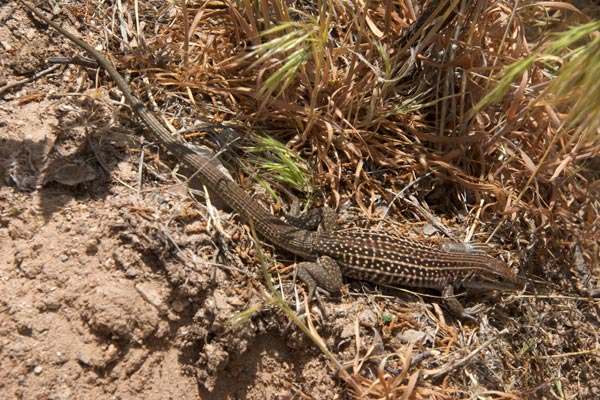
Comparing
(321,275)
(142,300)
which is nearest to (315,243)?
(321,275)

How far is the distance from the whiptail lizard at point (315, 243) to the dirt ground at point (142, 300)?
0.14 m

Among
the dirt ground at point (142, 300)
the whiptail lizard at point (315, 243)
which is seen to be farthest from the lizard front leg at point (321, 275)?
the dirt ground at point (142, 300)

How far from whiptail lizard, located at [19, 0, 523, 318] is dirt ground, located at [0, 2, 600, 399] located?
0.14m

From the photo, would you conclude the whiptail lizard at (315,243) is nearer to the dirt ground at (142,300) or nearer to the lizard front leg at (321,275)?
the lizard front leg at (321,275)

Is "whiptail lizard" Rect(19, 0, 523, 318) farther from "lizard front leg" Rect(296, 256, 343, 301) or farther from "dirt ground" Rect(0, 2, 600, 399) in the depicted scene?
"dirt ground" Rect(0, 2, 600, 399)

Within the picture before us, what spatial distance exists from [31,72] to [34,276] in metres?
1.48

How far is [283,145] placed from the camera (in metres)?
3.50

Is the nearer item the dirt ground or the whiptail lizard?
the dirt ground

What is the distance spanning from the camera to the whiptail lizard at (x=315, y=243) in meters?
3.29

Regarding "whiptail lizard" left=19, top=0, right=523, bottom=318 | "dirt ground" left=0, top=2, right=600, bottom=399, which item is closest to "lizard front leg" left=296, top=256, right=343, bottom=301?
"whiptail lizard" left=19, top=0, right=523, bottom=318

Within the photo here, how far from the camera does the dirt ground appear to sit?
2.80m

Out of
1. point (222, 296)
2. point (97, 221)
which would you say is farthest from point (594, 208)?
point (97, 221)

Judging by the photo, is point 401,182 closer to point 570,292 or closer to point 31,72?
point 570,292

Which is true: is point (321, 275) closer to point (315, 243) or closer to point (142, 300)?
point (315, 243)
